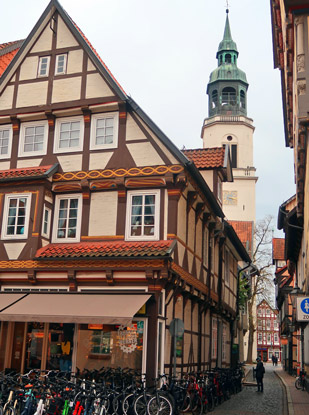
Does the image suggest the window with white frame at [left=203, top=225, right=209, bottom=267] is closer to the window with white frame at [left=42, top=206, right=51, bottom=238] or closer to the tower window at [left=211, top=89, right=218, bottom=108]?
the window with white frame at [left=42, top=206, right=51, bottom=238]

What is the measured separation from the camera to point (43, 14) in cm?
2120

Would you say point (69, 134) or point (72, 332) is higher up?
point (69, 134)

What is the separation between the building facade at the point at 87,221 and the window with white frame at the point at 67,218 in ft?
0.13

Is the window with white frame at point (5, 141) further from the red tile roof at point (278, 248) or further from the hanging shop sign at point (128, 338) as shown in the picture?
the red tile roof at point (278, 248)

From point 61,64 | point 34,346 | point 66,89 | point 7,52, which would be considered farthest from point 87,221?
point 7,52

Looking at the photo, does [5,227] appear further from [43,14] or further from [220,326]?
[220,326]

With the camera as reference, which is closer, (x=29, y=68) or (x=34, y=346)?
(x=34, y=346)

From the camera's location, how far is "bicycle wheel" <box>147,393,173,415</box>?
13.3m

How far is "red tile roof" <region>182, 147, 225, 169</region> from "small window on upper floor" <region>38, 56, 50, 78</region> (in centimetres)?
680

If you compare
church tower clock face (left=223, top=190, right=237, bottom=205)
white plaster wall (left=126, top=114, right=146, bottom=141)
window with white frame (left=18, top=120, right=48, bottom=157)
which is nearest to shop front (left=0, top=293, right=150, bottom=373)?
window with white frame (left=18, top=120, right=48, bottom=157)

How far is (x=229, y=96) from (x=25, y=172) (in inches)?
2375

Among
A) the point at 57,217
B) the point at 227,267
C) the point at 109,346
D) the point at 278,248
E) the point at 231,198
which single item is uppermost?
the point at 231,198

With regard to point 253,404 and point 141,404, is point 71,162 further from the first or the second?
point 253,404

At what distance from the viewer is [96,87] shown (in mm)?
20031
